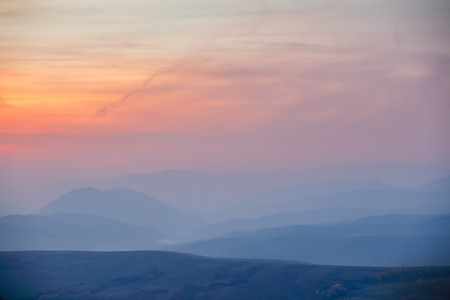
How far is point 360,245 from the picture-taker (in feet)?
437

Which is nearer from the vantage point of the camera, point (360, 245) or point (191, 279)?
point (191, 279)

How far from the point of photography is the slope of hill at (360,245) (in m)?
111

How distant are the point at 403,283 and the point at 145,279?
27.6 metres

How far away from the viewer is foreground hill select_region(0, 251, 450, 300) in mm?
57625

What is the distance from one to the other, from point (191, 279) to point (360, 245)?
71.9 m

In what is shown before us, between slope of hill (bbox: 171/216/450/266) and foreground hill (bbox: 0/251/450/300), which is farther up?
slope of hill (bbox: 171/216/450/266)

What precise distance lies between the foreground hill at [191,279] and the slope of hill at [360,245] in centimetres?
2759

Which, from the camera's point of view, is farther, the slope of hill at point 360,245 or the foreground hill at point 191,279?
the slope of hill at point 360,245

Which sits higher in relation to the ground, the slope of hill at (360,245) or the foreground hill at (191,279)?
the slope of hill at (360,245)

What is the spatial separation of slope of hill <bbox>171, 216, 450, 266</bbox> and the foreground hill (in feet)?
90.5

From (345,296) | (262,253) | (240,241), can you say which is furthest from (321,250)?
(345,296)

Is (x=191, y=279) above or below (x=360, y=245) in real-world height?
below

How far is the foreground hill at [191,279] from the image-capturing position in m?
57.6

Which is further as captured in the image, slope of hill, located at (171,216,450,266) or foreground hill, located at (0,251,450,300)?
slope of hill, located at (171,216,450,266)
